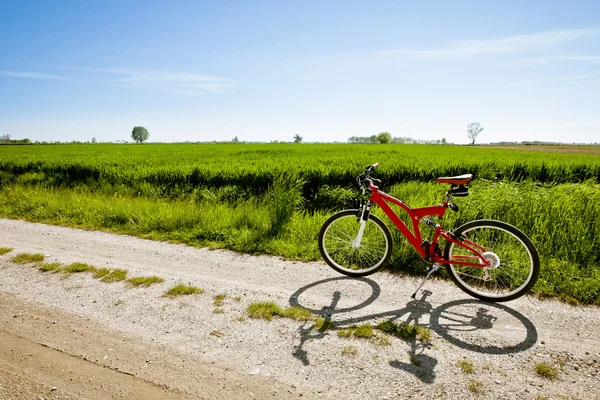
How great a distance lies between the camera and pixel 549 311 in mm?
3807

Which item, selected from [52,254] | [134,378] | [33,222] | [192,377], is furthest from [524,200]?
[33,222]

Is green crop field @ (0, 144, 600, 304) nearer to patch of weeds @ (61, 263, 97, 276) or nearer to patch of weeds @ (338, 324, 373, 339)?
patch of weeds @ (61, 263, 97, 276)

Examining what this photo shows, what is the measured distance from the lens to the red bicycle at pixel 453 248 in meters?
4.00

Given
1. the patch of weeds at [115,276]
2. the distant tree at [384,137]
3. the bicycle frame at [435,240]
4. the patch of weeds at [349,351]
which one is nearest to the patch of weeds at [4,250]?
the patch of weeds at [115,276]

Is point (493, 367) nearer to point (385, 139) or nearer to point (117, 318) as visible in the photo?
point (117, 318)

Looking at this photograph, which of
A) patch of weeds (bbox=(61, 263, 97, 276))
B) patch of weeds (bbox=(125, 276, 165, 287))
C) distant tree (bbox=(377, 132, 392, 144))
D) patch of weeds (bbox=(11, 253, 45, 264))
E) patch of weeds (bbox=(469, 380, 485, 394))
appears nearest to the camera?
patch of weeds (bbox=(469, 380, 485, 394))

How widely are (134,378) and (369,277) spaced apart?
3.18 meters

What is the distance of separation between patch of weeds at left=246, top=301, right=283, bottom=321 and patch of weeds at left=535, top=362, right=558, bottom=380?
2415 mm

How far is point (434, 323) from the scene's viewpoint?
3582mm

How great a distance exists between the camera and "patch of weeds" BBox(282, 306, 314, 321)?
3662 mm

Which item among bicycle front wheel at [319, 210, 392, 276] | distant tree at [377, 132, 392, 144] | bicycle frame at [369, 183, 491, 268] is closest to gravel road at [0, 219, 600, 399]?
bicycle front wheel at [319, 210, 392, 276]

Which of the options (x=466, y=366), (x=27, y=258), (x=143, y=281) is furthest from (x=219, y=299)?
→ (x=27, y=258)

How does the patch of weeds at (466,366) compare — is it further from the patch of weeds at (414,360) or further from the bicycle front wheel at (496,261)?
the bicycle front wheel at (496,261)

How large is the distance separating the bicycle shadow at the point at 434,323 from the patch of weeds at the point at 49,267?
3645 mm
